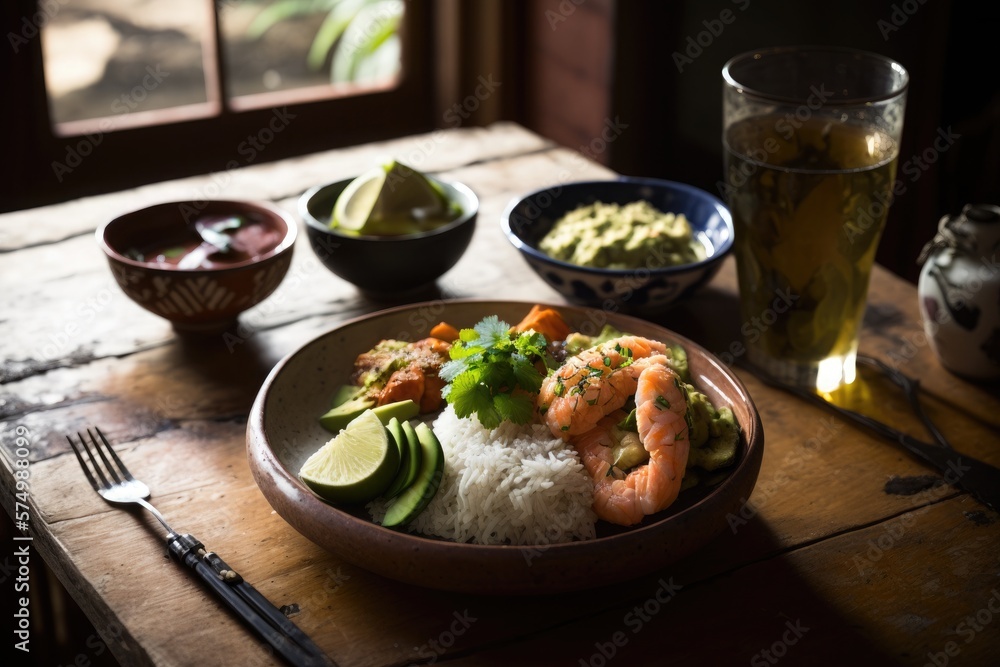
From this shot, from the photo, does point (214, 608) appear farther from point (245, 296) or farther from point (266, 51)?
point (266, 51)

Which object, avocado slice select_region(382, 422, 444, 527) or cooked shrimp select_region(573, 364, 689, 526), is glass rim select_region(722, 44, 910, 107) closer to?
cooked shrimp select_region(573, 364, 689, 526)

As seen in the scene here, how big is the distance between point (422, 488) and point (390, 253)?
2.28 ft

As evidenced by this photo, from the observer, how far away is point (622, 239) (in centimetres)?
180

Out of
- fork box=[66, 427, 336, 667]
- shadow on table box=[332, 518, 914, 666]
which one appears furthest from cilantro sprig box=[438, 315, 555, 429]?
fork box=[66, 427, 336, 667]

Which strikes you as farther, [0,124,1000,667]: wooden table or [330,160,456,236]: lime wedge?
[330,160,456,236]: lime wedge

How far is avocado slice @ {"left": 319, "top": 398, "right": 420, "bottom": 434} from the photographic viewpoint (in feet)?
4.66

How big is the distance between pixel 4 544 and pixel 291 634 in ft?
2.91

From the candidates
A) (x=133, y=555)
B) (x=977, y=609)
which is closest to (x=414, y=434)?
(x=133, y=555)

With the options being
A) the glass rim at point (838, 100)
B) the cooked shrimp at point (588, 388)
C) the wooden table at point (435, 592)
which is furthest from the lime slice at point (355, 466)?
the glass rim at point (838, 100)

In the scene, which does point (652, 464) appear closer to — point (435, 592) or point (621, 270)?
point (435, 592)

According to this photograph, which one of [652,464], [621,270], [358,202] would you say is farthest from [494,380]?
[358,202]

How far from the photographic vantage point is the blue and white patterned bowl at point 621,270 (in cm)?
171

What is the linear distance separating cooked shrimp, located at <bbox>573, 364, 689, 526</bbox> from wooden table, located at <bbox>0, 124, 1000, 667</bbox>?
0.35ft

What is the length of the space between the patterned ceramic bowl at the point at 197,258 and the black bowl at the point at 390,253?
0.07 m
